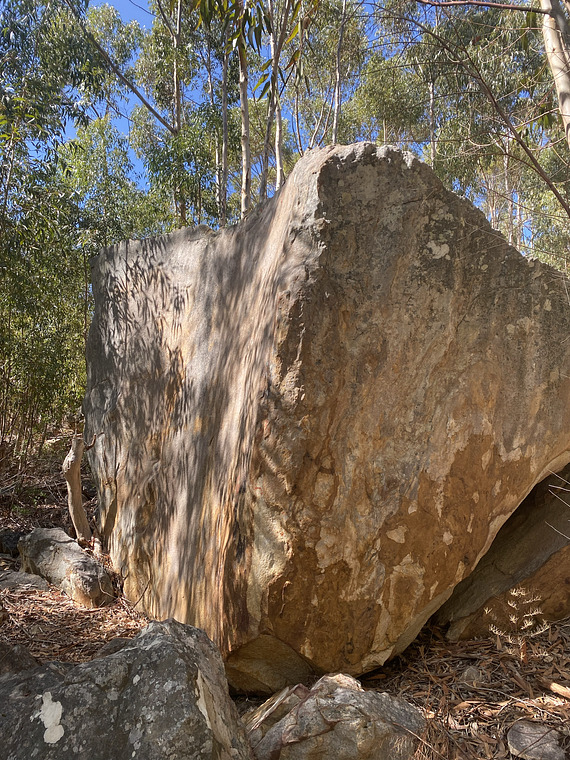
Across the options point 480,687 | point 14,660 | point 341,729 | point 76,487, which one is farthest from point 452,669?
point 76,487

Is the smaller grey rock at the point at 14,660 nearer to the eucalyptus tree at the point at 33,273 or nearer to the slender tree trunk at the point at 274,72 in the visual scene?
the eucalyptus tree at the point at 33,273

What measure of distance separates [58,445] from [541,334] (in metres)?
5.92

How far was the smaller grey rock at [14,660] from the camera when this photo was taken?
2490 mm

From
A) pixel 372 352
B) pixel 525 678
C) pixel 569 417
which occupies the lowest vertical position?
pixel 525 678

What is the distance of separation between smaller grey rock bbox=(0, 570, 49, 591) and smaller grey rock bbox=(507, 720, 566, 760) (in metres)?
3.27

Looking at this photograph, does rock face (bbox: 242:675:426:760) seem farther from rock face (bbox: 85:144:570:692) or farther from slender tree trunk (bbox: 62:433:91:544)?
slender tree trunk (bbox: 62:433:91:544)

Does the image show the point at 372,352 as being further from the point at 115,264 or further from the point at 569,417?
the point at 115,264

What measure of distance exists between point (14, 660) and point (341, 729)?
1294mm

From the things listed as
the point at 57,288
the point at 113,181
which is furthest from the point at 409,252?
the point at 113,181

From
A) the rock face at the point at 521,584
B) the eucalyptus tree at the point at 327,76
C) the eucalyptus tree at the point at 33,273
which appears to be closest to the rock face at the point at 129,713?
the rock face at the point at 521,584

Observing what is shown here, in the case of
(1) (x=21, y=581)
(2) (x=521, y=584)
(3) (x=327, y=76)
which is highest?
(3) (x=327, y=76)

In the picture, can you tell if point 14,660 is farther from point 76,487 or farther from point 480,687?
point 76,487

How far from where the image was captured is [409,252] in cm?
287

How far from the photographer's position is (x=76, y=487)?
520 cm
